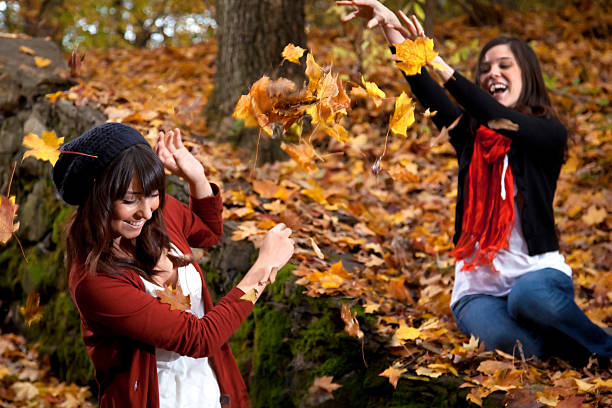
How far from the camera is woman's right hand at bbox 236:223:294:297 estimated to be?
1933 mm

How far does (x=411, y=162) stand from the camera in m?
5.02

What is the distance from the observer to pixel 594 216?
414 cm

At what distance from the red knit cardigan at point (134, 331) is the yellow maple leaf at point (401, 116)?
0.77 meters

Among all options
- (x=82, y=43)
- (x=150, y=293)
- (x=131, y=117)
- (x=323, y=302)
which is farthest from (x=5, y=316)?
(x=82, y=43)

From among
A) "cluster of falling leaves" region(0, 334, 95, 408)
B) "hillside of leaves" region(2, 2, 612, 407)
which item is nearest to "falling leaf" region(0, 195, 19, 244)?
"hillside of leaves" region(2, 2, 612, 407)

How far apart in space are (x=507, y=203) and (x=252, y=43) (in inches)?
107

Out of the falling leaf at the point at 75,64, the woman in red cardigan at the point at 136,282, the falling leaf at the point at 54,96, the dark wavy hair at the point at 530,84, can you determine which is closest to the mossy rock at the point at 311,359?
the woman in red cardigan at the point at 136,282

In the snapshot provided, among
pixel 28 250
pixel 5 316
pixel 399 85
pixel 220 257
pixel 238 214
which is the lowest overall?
pixel 5 316

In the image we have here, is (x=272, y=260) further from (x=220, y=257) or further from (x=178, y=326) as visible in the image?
(x=220, y=257)

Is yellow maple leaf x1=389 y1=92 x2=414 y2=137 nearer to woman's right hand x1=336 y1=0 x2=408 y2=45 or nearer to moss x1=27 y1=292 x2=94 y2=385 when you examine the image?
woman's right hand x1=336 y1=0 x2=408 y2=45

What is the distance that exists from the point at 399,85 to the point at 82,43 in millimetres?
8784

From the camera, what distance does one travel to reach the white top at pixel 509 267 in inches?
105

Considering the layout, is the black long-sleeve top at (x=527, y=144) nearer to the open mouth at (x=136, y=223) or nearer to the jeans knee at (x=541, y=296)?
the jeans knee at (x=541, y=296)

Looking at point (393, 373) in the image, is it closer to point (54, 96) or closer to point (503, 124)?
point (503, 124)
